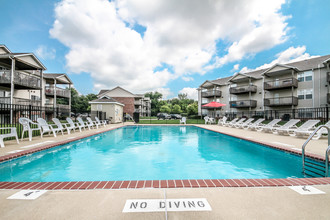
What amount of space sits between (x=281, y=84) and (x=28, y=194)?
2829 centimetres

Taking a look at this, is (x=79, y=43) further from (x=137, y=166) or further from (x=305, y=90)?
(x=305, y=90)

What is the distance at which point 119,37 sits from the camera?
14070 millimetres

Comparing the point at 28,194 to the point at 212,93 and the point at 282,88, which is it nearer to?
the point at 282,88

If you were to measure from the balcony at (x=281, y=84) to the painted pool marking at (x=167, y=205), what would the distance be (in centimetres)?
2595

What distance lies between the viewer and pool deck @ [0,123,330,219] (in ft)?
5.83

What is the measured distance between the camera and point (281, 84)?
74.3 feet

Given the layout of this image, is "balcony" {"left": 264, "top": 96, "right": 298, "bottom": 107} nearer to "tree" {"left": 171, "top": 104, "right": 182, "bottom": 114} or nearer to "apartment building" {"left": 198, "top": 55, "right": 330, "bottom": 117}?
"apartment building" {"left": 198, "top": 55, "right": 330, "bottom": 117}

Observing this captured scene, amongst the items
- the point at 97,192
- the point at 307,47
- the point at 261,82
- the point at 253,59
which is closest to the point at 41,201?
the point at 97,192

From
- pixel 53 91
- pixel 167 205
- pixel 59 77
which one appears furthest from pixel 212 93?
pixel 167 205

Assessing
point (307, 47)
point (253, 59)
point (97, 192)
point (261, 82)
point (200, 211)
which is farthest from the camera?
point (253, 59)

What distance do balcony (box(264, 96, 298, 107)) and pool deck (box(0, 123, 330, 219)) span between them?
24307 millimetres

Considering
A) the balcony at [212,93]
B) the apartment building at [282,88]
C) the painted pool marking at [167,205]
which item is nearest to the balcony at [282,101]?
the apartment building at [282,88]

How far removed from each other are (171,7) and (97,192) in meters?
11.9

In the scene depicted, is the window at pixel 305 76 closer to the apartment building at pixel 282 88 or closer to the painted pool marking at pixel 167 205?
the apartment building at pixel 282 88
